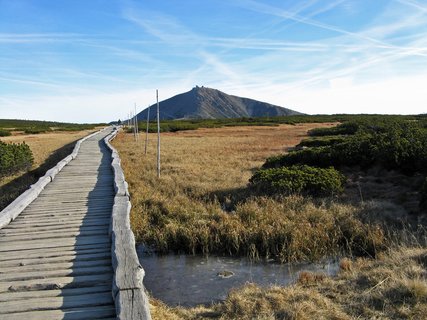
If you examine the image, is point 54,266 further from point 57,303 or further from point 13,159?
point 13,159

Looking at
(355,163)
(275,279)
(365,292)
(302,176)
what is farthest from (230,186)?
(365,292)

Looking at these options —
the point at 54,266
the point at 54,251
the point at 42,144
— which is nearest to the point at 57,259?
the point at 54,266

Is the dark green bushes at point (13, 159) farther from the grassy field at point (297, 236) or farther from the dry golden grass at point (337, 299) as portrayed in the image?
the dry golden grass at point (337, 299)

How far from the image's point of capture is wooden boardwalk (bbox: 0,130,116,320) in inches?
192

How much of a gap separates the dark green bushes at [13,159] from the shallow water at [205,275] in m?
12.8

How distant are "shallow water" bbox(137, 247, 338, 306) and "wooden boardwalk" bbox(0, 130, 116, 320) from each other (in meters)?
1.20

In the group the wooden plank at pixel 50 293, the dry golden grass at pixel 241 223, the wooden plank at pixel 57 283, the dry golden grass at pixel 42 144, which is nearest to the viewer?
the wooden plank at pixel 50 293

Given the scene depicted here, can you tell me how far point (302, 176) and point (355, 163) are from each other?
3.64 metres

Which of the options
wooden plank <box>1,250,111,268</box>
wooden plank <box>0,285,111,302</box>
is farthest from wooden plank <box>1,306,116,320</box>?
wooden plank <box>1,250,111,268</box>

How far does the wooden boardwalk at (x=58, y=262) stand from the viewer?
16.0 ft

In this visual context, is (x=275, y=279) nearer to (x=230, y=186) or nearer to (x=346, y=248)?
(x=346, y=248)

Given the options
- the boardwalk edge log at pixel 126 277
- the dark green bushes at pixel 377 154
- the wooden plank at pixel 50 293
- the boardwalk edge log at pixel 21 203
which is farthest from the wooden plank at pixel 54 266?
the dark green bushes at pixel 377 154

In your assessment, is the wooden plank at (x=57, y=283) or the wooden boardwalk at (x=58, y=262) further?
the wooden plank at (x=57, y=283)

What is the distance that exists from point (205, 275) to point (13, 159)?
15.2 m
